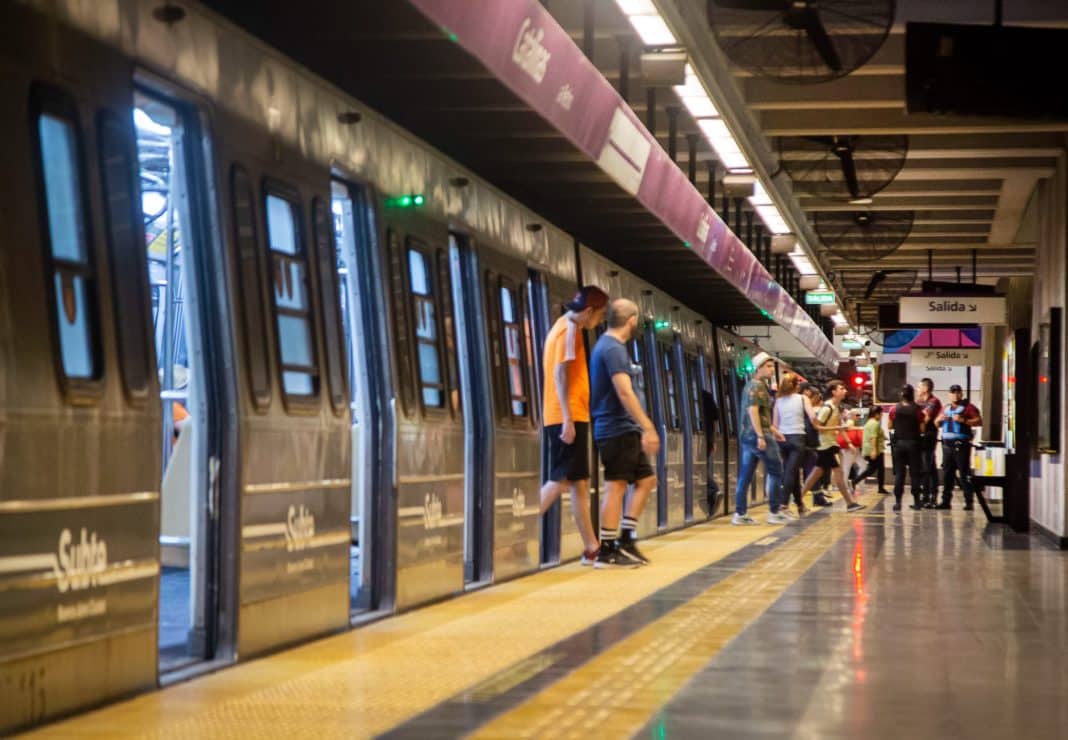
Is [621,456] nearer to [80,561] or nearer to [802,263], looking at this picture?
[80,561]

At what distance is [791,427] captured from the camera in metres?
19.9

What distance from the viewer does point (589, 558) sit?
1137cm

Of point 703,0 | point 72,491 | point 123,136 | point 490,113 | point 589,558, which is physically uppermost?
point 703,0

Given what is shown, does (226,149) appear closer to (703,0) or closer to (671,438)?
(703,0)

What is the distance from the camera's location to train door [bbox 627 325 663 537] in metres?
15.4

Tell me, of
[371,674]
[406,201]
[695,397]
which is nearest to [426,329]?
[406,201]

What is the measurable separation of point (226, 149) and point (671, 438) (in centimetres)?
1149

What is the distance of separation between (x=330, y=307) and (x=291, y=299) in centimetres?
40

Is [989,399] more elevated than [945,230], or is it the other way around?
[945,230]

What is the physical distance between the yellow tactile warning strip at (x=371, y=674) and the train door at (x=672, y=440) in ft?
23.5

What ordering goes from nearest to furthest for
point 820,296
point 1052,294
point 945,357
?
1. point 1052,294
2. point 820,296
3. point 945,357

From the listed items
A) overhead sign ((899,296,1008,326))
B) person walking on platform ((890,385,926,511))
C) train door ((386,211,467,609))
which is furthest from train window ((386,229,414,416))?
overhead sign ((899,296,1008,326))

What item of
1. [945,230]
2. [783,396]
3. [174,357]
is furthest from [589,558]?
[945,230]

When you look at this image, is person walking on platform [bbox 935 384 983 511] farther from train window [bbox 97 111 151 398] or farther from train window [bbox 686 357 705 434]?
train window [bbox 97 111 151 398]
